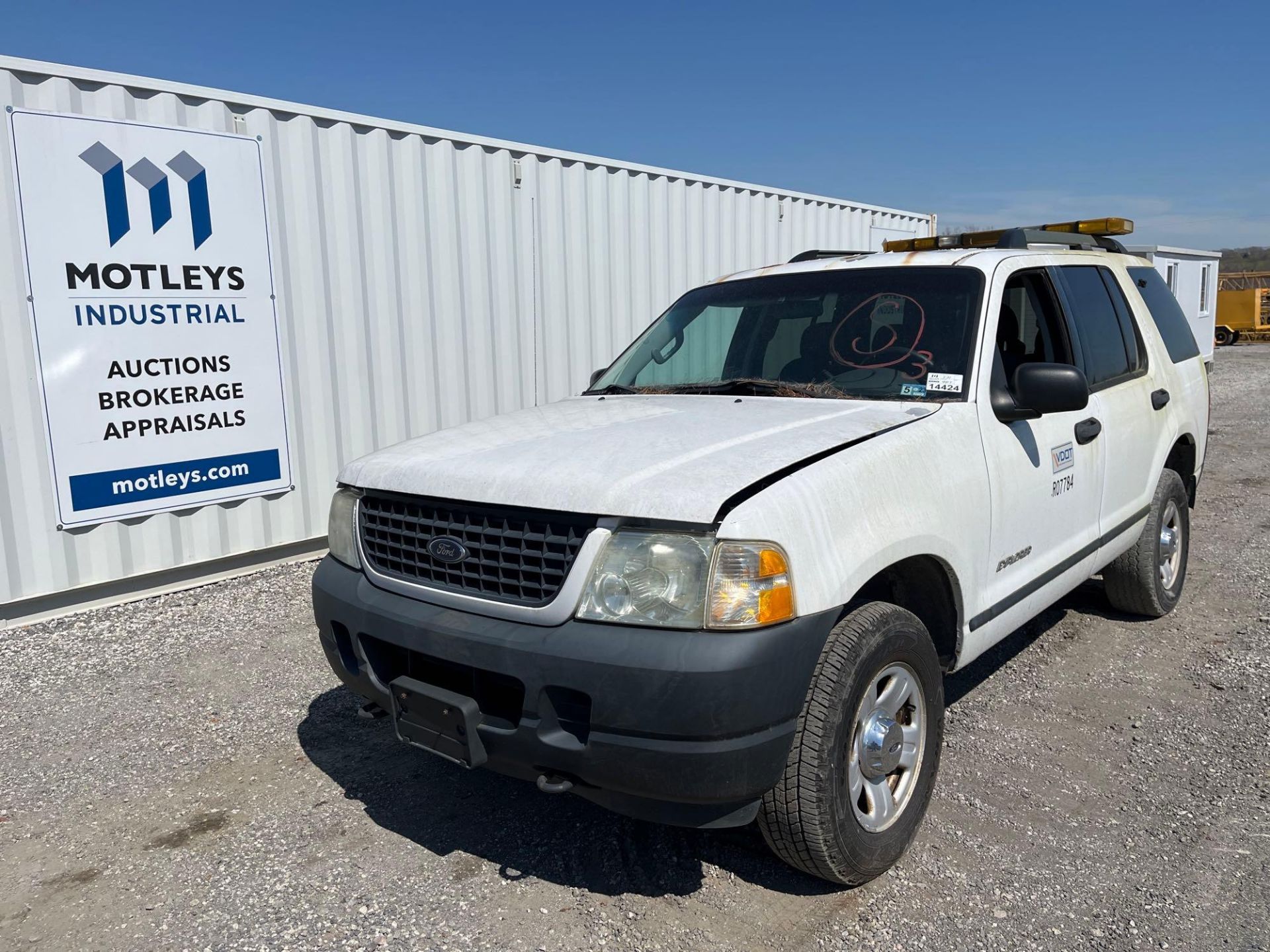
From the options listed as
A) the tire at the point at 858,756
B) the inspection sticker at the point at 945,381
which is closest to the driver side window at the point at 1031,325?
the inspection sticker at the point at 945,381

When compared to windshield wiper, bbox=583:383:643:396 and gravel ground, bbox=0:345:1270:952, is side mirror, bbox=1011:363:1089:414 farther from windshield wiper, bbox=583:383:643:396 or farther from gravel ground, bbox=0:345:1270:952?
windshield wiper, bbox=583:383:643:396

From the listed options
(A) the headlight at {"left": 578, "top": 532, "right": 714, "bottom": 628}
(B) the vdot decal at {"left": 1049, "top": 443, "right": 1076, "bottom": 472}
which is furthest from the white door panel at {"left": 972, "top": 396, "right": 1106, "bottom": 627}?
(A) the headlight at {"left": 578, "top": 532, "right": 714, "bottom": 628}

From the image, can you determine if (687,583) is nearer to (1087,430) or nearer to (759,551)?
(759,551)

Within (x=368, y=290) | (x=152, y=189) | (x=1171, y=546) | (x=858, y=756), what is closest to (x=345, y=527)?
(x=858, y=756)

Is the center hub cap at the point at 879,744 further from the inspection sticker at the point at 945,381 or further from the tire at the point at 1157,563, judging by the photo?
the tire at the point at 1157,563

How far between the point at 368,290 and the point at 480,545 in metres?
4.85

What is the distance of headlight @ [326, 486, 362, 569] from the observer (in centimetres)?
325

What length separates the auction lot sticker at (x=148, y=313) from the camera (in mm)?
5555

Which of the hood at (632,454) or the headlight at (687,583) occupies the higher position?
the hood at (632,454)

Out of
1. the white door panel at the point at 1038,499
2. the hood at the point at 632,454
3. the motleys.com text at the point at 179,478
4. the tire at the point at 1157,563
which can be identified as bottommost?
the tire at the point at 1157,563

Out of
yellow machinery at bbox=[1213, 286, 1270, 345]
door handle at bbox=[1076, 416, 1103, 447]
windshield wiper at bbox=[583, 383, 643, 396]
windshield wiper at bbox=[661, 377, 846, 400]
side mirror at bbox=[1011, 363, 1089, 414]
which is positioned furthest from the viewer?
yellow machinery at bbox=[1213, 286, 1270, 345]

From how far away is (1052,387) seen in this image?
3.38 meters

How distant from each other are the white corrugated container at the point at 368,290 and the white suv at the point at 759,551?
3.33 m

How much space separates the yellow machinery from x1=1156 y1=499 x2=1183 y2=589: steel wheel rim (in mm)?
33630
